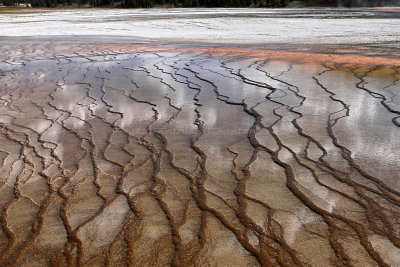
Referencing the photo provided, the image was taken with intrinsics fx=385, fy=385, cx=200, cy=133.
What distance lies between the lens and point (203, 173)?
8.18 feet

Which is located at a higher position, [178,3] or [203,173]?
[203,173]

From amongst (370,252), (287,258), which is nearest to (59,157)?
(287,258)

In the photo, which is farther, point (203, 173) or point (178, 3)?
point (178, 3)

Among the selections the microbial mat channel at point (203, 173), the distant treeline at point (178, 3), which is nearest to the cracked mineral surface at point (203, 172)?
the microbial mat channel at point (203, 173)

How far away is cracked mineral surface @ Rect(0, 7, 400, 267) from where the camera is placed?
177 cm

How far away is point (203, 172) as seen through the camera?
2.51m

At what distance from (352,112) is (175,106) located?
70.0 inches

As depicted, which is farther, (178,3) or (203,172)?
(178,3)

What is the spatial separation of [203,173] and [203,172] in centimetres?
2

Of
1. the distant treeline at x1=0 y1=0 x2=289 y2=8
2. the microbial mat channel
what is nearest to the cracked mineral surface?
the microbial mat channel

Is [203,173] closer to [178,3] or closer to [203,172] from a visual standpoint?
[203,172]

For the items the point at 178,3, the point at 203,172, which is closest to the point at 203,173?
the point at 203,172

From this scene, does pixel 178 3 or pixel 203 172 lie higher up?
pixel 203 172

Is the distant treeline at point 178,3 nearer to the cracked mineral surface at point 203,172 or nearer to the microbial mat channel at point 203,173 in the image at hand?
the cracked mineral surface at point 203,172
